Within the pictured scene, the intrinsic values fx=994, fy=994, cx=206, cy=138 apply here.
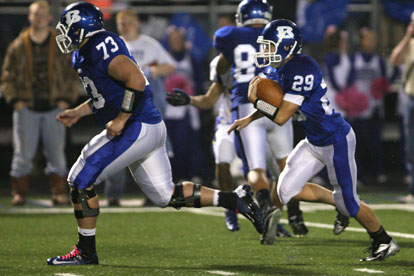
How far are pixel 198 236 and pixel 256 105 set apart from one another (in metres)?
1.76

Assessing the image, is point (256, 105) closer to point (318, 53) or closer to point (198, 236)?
point (198, 236)

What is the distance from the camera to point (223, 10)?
539 inches

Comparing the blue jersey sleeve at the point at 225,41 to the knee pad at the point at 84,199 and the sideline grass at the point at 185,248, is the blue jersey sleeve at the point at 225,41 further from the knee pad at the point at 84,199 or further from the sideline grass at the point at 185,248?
the knee pad at the point at 84,199

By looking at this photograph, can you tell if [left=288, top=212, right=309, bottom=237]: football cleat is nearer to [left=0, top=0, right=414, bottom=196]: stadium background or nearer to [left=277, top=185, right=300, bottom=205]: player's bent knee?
[left=277, top=185, right=300, bottom=205]: player's bent knee

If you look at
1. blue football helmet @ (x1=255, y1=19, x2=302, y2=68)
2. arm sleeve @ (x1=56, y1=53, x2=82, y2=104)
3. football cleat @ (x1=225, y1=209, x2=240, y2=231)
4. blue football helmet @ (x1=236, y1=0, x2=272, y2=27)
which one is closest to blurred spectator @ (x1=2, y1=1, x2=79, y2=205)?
arm sleeve @ (x1=56, y1=53, x2=82, y2=104)

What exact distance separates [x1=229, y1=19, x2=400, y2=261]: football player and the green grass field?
0.28m

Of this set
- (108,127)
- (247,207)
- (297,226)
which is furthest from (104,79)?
(297,226)

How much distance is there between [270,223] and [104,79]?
5.26 ft

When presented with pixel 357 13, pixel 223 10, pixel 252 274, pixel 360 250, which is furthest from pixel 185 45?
pixel 252 274

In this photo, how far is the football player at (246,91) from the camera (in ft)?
23.4

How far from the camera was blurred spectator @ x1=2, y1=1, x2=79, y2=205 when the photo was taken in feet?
32.1

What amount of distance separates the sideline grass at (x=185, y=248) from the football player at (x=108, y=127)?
14.4 inches

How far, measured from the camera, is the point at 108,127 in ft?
19.0

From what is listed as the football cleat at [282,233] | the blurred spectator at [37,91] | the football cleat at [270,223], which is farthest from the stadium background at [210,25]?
the football cleat at [270,223]
